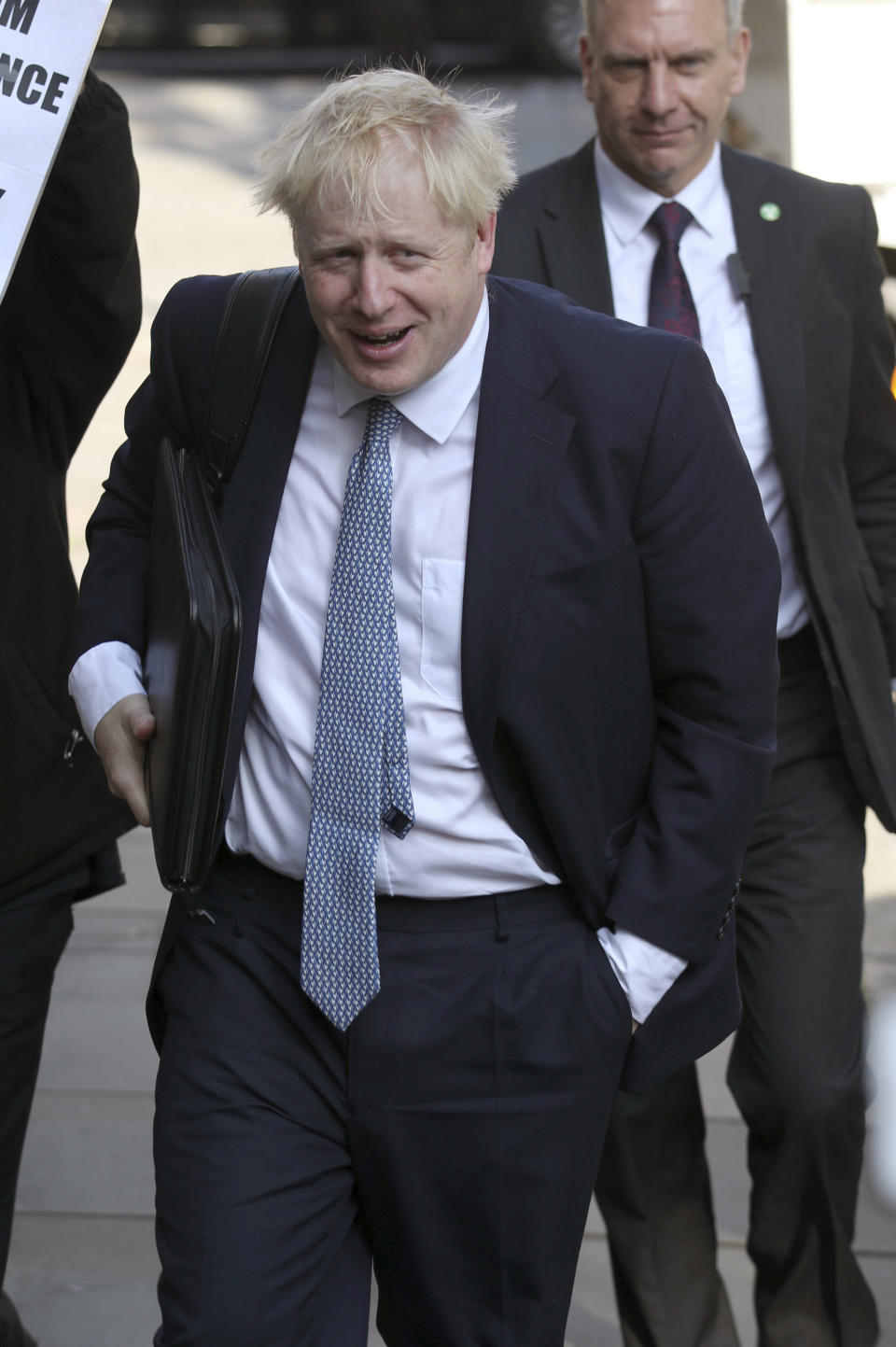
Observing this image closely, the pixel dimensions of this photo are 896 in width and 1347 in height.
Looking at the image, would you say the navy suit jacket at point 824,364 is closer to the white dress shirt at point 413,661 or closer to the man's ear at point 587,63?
the man's ear at point 587,63

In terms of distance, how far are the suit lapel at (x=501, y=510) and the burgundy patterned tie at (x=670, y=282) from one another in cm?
83

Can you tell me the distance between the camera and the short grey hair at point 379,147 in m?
2.25

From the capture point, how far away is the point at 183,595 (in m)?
2.29

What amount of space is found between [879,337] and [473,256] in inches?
48.2

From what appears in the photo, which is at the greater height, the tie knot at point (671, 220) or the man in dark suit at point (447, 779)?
the tie knot at point (671, 220)

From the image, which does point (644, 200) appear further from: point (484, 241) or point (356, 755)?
point (356, 755)

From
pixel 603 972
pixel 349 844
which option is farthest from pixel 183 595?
pixel 603 972

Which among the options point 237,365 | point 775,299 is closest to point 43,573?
point 237,365

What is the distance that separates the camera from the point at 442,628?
7.88ft

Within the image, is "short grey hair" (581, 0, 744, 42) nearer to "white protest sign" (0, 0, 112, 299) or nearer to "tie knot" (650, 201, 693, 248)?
"tie knot" (650, 201, 693, 248)

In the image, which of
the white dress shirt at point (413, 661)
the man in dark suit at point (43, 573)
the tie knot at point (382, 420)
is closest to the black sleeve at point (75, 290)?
the man in dark suit at point (43, 573)

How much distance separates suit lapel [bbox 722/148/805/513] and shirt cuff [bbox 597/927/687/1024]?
0.94 m

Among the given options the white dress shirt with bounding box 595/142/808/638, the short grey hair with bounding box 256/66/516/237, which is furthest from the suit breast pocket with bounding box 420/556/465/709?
the white dress shirt with bounding box 595/142/808/638

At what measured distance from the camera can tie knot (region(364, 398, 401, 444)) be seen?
2427mm
